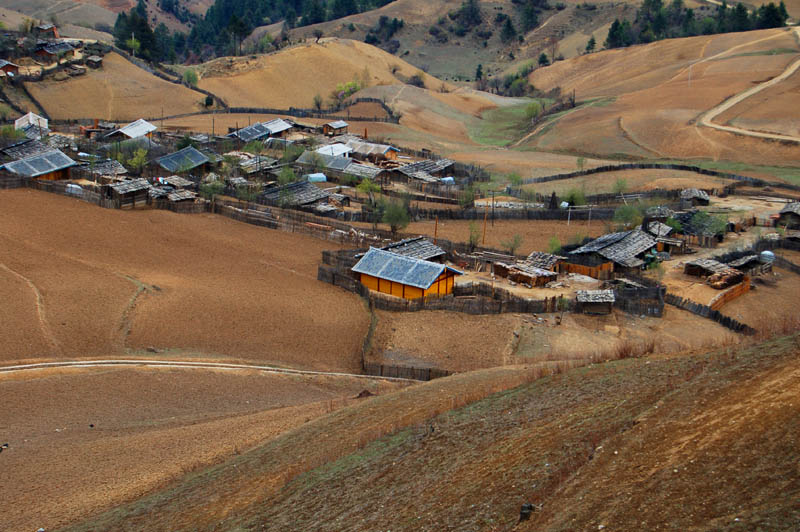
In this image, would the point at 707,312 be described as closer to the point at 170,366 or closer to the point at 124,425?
the point at 170,366

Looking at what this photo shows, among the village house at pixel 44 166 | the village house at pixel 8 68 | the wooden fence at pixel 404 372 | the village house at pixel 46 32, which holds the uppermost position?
the village house at pixel 46 32

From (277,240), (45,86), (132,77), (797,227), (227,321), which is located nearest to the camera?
(227,321)

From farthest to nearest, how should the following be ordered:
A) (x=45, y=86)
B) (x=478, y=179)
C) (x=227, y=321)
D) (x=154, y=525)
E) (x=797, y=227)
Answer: (x=45, y=86) < (x=478, y=179) < (x=797, y=227) < (x=227, y=321) < (x=154, y=525)

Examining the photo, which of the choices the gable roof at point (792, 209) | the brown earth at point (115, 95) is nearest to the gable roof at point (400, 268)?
the gable roof at point (792, 209)

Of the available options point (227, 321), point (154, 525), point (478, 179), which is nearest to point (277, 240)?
point (227, 321)

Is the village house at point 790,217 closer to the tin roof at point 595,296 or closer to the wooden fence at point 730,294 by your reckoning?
the wooden fence at point 730,294

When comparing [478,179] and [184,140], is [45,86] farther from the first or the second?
[478,179]
